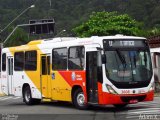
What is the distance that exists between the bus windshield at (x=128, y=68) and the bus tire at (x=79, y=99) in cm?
183

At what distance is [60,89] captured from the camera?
827 inches

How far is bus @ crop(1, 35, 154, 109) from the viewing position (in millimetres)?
18203

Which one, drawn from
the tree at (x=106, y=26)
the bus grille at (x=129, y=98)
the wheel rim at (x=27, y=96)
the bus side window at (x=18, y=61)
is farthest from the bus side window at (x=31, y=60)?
the tree at (x=106, y=26)

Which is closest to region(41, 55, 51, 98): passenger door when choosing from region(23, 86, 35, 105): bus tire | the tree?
region(23, 86, 35, 105): bus tire

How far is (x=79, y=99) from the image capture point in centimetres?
1969

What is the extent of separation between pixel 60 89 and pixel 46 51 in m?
2.19

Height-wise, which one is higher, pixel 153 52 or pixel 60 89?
pixel 153 52

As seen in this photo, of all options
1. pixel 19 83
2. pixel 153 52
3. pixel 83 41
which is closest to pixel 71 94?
pixel 83 41

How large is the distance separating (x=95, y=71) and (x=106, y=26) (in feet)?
123

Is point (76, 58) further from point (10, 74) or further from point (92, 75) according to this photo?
point (10, 74)

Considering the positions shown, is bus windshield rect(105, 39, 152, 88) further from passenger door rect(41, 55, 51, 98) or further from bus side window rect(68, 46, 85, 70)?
passenger door rect(41, 55, 51, 98)

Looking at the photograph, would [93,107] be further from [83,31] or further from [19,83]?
[83,31]

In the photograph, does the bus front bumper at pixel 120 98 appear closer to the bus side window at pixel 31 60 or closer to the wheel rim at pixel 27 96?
the bus side window at pixel 31 60

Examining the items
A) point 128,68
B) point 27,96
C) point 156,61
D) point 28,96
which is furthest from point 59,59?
point 156,61
